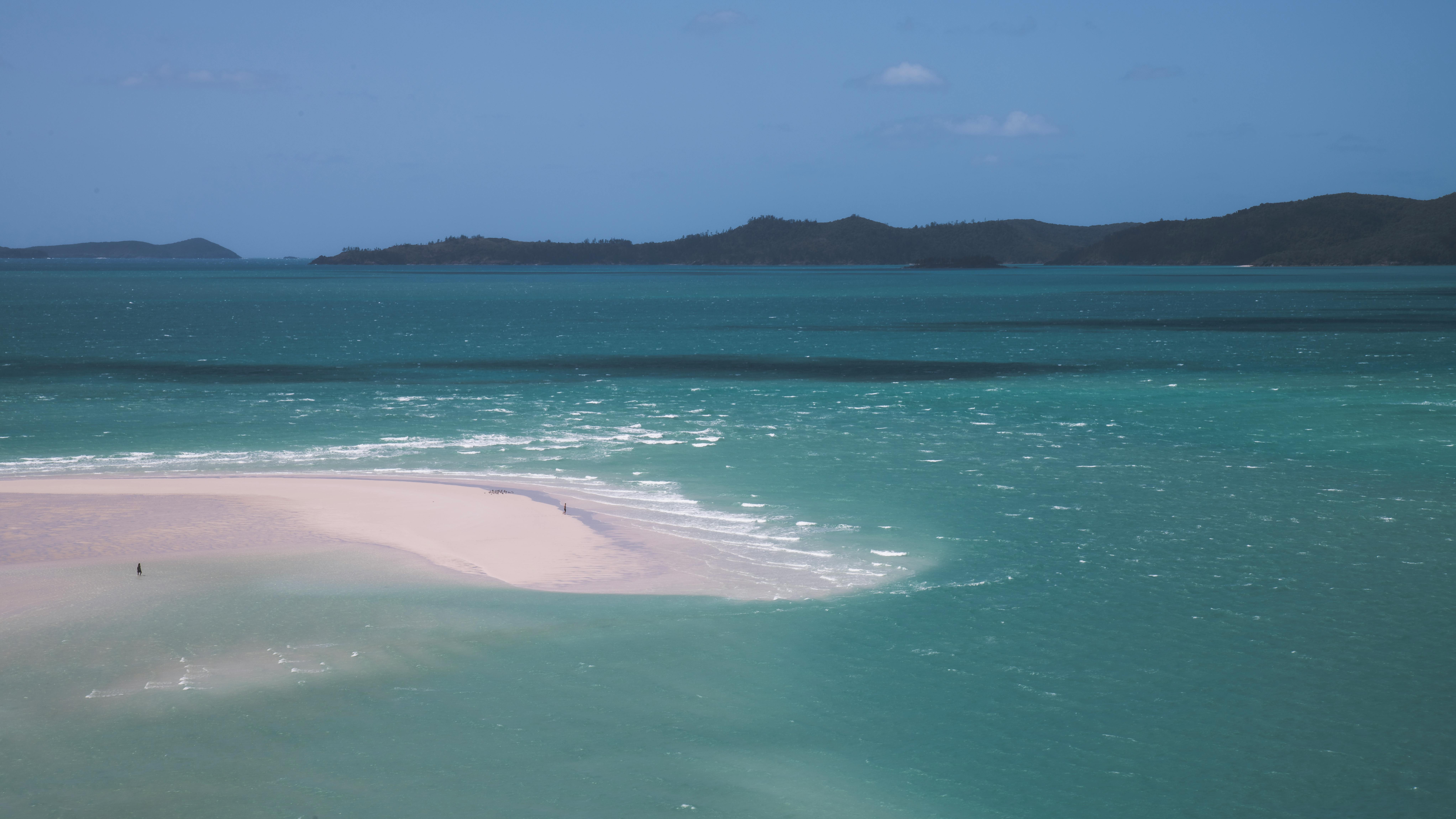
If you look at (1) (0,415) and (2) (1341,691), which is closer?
(2) (1341,691)

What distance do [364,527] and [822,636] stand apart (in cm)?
791

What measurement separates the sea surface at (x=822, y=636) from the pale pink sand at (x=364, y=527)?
77 centimetres

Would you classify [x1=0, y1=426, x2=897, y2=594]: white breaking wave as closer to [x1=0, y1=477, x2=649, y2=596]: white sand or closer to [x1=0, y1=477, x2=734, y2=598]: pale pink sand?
[x1=0, y1=477, x2=734, y2=598]: pale pink sand

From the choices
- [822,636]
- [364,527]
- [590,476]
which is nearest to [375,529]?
[364,527]

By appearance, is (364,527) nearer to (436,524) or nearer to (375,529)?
(375,529)

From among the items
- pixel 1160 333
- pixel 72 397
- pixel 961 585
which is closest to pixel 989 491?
pixel 961 585

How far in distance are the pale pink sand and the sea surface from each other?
77 centimetres

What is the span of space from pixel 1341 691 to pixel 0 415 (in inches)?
1262

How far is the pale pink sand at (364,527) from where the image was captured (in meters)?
14.8

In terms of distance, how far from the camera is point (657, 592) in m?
13.9

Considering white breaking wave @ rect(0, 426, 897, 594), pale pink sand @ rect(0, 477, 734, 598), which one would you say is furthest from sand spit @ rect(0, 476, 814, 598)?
white breaking wave @ rect(0, 426, 897, 594)

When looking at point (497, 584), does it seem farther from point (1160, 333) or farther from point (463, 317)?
point (463, 317)

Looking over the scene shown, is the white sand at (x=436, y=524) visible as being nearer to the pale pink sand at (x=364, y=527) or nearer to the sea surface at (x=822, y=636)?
the pale pink sand at (x=364, y=527)

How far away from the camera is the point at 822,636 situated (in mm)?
12555
